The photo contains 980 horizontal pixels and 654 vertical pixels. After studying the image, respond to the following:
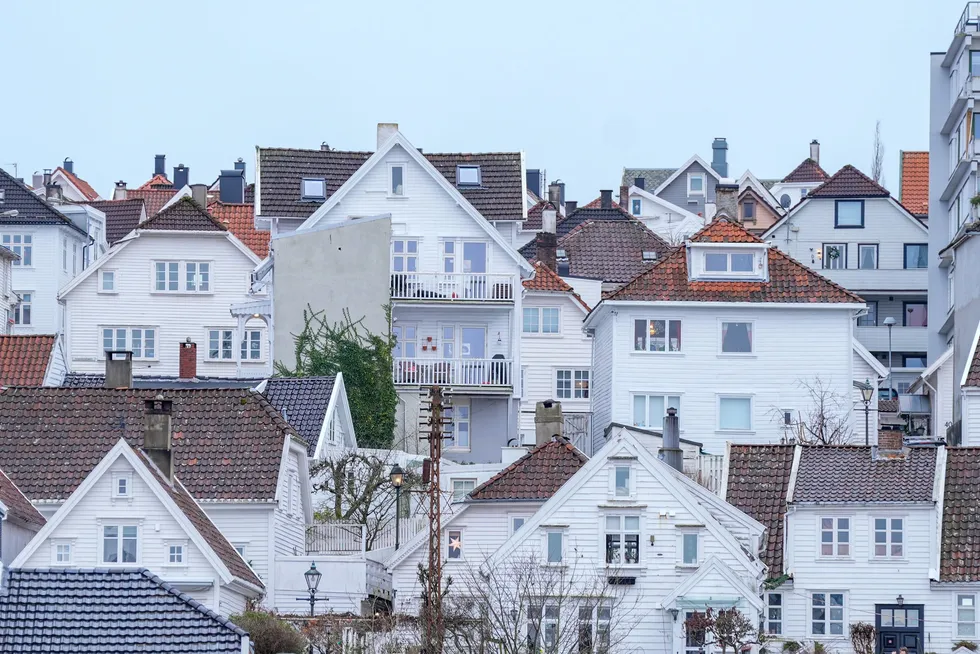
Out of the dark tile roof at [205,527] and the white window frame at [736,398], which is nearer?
the dark tile roof at [205,527]

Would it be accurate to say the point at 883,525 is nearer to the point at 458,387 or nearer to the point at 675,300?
the point at 675,300

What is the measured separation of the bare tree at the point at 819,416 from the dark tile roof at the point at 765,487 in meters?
9.90

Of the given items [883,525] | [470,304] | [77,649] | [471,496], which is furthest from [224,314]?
[77,649]

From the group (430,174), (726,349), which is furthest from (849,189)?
(726,349)

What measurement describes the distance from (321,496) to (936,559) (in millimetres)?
17319

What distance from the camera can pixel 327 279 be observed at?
8506cm

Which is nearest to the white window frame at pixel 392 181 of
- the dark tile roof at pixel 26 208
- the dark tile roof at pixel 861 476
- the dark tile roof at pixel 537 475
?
the dark tile roof at pixel 537 475

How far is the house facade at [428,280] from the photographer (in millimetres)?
85438

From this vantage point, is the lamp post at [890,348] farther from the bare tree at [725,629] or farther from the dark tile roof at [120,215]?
the bare tree at [725,629]

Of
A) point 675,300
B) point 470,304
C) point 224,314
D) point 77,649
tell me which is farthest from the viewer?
point 224,314

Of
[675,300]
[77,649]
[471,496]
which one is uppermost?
[675,300]

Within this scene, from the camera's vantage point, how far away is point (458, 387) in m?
85.8

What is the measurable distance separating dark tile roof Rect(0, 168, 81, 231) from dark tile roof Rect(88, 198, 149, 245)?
898 centimetres

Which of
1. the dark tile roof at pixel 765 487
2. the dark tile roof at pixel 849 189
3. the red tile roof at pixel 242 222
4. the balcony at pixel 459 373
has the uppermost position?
the dark tile roof at pixel 849 189
